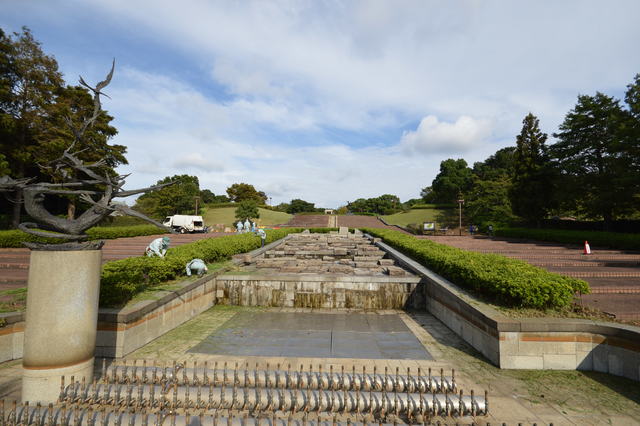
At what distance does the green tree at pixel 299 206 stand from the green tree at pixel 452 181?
1924 inches

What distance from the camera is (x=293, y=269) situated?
33.1ft

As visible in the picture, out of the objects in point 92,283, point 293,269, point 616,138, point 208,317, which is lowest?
point 208,317

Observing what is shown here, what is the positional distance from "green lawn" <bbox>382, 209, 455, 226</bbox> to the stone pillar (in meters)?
55.4

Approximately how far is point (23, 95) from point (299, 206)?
283ft

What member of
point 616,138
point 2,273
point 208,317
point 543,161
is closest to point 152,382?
point 208,317

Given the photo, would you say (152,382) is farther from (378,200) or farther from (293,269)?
(378,200)

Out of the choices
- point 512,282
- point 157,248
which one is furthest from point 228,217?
point 512,282

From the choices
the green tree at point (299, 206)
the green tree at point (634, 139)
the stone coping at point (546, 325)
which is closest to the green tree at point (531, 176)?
the green tree at point (634, 139)

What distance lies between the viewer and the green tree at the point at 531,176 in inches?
1121

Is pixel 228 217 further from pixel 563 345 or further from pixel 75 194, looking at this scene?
pixel 563 345

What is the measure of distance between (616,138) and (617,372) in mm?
23464

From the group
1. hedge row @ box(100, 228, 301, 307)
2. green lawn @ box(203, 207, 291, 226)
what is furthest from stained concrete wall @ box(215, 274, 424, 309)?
green lawn @ box(203, 207, 291, 226)

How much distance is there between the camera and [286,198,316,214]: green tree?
355ft

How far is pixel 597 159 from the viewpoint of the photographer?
23.8 meters
